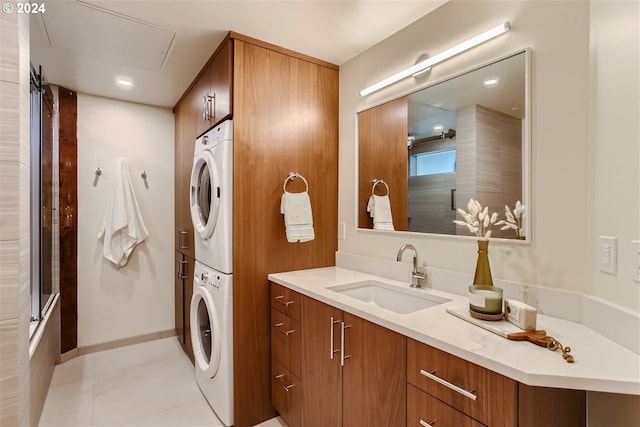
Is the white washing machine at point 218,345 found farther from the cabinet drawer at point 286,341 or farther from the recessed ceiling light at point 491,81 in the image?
the recessed ceiling light at point 491,81

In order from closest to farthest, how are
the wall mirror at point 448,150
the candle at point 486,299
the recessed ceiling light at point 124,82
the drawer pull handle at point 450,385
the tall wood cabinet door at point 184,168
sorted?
1. the drawer pull handle at point 450,385
2. the candle at point 486,299
3. the wall mirror at point 448,150
4. the recessed ceiling light at point 124,82
5. the tall wood cabinet door at point 184,168

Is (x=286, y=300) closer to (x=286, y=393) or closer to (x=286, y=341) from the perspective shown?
(x=286, y=341)

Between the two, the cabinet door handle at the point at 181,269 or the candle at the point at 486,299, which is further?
the cabinet door handle at the point at 181,269

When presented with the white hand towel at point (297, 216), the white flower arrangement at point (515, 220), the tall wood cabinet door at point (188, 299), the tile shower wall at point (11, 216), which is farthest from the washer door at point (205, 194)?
the white flower arrangement at point (515, 220)

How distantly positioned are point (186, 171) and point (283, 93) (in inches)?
49.4

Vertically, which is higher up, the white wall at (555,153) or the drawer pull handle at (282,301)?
the white wall at (555,153)

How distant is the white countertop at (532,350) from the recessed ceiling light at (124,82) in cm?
248

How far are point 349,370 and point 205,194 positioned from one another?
5.00 feet

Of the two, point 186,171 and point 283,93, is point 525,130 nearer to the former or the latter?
point 283,93

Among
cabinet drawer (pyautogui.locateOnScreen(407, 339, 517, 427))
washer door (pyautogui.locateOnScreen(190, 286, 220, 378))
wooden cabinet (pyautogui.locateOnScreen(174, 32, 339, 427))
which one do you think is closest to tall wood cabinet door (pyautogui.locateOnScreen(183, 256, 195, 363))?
washer door (pyautogui.locateOnScreen(190, 286, 220, 378))

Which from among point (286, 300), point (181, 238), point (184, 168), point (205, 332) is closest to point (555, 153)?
point (286, 300)

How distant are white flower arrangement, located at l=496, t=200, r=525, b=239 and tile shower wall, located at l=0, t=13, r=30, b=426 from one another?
1.85 meters

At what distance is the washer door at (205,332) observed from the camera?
1.93m

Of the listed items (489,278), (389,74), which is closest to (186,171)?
(389,74)
